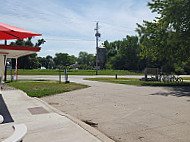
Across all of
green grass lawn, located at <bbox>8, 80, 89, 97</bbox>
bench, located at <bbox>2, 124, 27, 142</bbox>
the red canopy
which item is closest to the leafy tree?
green grass lawn, located at <bbox>8, 80, 89, 97</bbox>

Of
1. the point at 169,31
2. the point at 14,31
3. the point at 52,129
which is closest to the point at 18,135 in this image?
the point at 52,129

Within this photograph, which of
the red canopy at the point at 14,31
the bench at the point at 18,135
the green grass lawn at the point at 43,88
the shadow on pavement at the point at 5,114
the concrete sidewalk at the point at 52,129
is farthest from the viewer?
the green grass lawn at the point at 43,88

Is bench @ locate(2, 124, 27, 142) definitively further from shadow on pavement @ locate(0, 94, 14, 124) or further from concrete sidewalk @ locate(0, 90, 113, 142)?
shadow on pavement @ locate(0, 94, 14, 124)

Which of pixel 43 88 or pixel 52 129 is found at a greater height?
pixel 43 88

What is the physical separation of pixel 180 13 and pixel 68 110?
12217mm

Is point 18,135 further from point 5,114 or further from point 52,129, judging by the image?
point 5,114

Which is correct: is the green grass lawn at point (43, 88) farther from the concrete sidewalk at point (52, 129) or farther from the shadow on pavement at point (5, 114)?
the concrete sidewalk at point (52, 129)

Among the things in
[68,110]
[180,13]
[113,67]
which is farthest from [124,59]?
[68,110]

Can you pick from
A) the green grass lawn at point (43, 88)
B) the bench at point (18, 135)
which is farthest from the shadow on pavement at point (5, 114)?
the green grass lawn at point (43, 88)

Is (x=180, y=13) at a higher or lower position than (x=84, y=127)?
higher

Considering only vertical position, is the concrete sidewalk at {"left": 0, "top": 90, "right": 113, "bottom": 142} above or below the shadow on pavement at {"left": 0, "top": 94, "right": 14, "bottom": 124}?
below

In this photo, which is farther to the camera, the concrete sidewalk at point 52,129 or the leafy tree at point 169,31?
the leafy tree at point 169,31

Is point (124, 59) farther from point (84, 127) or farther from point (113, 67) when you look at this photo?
point (84, 127)

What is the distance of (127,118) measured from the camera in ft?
19.0
